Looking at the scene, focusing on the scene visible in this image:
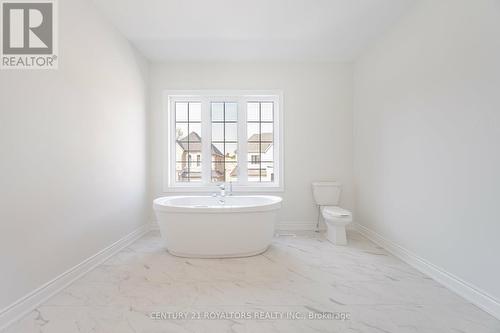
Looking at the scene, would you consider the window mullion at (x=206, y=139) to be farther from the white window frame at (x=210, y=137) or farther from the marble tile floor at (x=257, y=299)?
the marble tile floor at (x=257, y=299)

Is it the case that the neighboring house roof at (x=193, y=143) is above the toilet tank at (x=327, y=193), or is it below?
above

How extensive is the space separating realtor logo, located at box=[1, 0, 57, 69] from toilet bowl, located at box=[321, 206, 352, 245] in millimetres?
3254

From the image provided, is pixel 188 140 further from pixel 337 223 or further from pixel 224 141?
pixel 337 223

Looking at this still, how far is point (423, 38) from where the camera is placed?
2455 millimetres

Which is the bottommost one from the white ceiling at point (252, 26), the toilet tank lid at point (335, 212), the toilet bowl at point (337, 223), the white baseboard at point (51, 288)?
the white baseboard at point (51, 288)

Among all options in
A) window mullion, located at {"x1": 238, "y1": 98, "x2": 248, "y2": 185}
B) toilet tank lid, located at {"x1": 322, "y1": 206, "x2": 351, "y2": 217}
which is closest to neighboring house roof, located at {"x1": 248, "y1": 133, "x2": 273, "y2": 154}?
window mullion, located at {"x1": 238, "y1": 98, "x2": 248, "y2": 185}

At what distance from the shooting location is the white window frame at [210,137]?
398 cm

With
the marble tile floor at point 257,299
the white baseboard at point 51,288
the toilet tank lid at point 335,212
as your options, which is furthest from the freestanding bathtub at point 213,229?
the toilet tank lid at point 335,212

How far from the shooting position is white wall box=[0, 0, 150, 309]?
1737mm

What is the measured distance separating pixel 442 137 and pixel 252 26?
2269mm

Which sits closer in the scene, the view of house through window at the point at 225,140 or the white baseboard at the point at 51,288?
the white baseboard at the point at 51,288

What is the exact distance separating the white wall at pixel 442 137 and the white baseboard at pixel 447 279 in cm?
5

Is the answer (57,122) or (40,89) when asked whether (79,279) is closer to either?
(57,122)

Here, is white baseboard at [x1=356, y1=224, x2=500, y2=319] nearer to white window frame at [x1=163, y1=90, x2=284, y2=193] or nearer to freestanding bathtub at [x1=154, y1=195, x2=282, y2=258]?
freestanding bathtub at [x1=154, y1=195, x2=282, y2=258]
